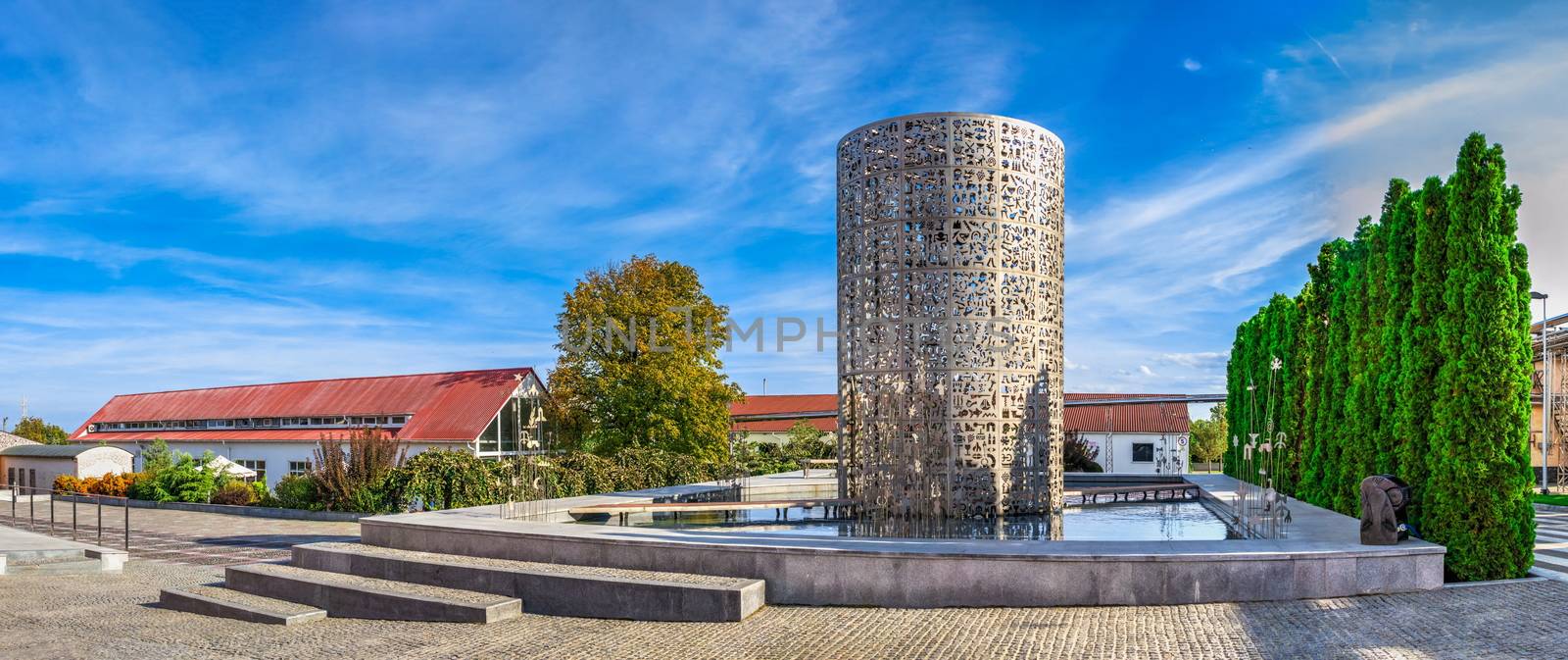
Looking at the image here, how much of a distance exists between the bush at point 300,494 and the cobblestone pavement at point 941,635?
10.3m

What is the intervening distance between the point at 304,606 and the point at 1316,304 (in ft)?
52.9

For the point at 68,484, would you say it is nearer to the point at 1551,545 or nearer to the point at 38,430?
the point at 1551,545

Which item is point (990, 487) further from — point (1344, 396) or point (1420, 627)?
point (1344, 396)

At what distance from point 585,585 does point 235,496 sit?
55.8 ft

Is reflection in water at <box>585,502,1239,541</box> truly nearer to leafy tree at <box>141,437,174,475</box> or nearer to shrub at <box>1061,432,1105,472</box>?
shrub at <box>1061,432,1105,472</box>

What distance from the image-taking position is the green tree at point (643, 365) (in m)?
27.0

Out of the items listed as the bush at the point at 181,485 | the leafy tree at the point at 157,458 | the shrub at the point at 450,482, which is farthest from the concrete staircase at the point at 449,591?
the leafy tree at the point at 157,458

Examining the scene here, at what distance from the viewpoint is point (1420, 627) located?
708 centimetres

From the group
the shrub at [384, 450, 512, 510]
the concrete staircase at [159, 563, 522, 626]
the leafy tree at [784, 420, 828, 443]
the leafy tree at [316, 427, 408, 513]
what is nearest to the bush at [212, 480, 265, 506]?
the leafy tree at [316, 427, 408, 513]

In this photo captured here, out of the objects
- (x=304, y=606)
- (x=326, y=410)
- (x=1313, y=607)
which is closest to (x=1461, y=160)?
(x=1313, y=607)

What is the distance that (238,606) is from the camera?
9406 mm

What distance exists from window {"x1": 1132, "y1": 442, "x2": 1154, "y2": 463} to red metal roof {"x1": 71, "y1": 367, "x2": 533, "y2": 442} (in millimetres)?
23711

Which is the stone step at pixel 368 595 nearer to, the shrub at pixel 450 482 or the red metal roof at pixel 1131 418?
the shrub at pixel 450 482

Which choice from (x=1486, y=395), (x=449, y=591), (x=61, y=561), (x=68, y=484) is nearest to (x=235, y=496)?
(x=61, y=561)
